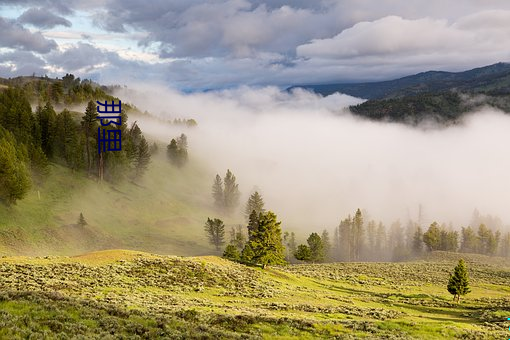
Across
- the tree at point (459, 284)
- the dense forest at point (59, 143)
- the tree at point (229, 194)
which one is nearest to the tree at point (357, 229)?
the tree at point (229, 194)

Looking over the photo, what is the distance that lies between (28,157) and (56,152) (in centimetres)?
2763

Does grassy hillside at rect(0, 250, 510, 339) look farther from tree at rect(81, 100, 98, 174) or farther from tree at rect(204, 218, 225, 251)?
tree at rect(81, 100, 98, 174)

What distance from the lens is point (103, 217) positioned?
122 metres

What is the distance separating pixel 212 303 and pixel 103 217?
9119 centimetres

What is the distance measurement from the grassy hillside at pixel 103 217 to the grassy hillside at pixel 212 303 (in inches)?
1696

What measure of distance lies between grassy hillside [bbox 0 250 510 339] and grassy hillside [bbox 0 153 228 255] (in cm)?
4308

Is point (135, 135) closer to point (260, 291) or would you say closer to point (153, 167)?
point (153, 167)

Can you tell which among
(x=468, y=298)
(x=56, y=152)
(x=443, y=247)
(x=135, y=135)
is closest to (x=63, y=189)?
(x=56, y=152)

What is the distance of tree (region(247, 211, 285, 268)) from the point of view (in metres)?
70.8

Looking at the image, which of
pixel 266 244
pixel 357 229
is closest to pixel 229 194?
pixel 357 229

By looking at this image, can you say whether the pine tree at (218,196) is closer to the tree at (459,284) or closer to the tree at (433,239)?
the tree at (433,239)

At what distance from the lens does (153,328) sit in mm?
23703

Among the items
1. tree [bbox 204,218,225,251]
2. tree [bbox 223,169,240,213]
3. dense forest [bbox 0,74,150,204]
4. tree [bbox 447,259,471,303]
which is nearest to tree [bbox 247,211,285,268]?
tree [bbox 447,259,471,303]

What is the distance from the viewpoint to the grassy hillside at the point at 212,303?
24219 mm
